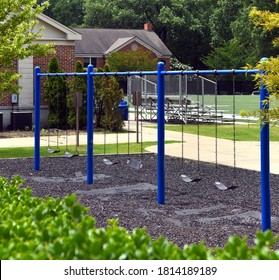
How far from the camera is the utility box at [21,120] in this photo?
26.0 meters

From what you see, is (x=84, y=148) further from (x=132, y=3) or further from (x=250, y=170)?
(x=132, y=3)

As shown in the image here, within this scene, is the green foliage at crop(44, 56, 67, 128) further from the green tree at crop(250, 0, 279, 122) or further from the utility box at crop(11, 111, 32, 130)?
the green tree at crop(250, 0, 279, 122)

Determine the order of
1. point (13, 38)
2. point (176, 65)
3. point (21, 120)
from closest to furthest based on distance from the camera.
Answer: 1. point (13, 38)
2. point (21, 120)
3. point (176, 65)

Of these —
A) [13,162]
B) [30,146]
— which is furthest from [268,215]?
[30,146]

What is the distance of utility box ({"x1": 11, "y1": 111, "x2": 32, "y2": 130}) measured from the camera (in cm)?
2602

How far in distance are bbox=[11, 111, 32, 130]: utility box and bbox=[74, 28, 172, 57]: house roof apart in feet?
125

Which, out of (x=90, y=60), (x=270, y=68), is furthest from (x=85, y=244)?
(x=90, y=60)

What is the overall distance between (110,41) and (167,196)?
57.5 m

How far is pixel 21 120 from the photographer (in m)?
26.1

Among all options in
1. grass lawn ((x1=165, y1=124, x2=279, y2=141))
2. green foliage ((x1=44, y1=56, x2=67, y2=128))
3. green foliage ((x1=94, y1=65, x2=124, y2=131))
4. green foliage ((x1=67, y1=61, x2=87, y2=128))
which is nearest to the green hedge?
grass lawn ((x1=165, y1=124, x2=279, y2=141))

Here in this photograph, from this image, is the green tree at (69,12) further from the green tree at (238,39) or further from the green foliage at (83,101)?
the green foliage at (83,101)

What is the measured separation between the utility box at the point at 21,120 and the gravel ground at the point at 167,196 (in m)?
9.36

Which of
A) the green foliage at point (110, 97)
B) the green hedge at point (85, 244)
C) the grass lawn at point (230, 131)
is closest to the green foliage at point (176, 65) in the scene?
the grass lawn at point (230, 131)

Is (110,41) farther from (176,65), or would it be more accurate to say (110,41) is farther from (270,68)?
(270,68)
